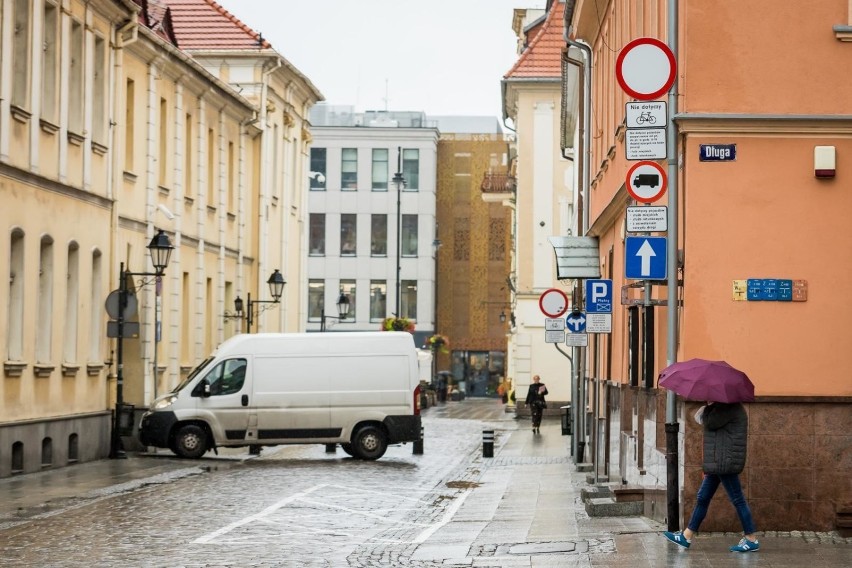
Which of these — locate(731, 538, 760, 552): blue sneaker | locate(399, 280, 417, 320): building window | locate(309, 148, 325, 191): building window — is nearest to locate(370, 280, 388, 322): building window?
locate(399, 280, 417, 320): building window

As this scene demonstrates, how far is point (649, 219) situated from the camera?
13.7m

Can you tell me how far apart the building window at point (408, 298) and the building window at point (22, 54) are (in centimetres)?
7086

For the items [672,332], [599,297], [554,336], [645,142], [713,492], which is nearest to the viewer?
[713,492]

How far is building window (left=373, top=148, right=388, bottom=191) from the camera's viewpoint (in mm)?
96062

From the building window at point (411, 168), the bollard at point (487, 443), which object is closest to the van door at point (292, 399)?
the bollard at point (487, 443)

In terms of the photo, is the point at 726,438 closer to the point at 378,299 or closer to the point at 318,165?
the point at 378,299

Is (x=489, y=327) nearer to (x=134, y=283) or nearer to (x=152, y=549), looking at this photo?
(x=134, y=283)

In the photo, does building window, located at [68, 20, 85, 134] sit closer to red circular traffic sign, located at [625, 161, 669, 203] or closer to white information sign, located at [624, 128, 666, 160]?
red circular traffic sign, located at [625, 161, 669, 203]

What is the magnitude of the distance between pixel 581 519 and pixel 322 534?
2.77 m

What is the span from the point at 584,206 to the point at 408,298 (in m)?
69.6

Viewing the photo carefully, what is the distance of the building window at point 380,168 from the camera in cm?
9606

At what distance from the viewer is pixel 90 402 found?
29.5m

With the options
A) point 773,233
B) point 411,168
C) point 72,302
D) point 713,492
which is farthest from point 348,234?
point 713,492

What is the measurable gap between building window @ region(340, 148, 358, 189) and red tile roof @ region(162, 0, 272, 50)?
48632mm
